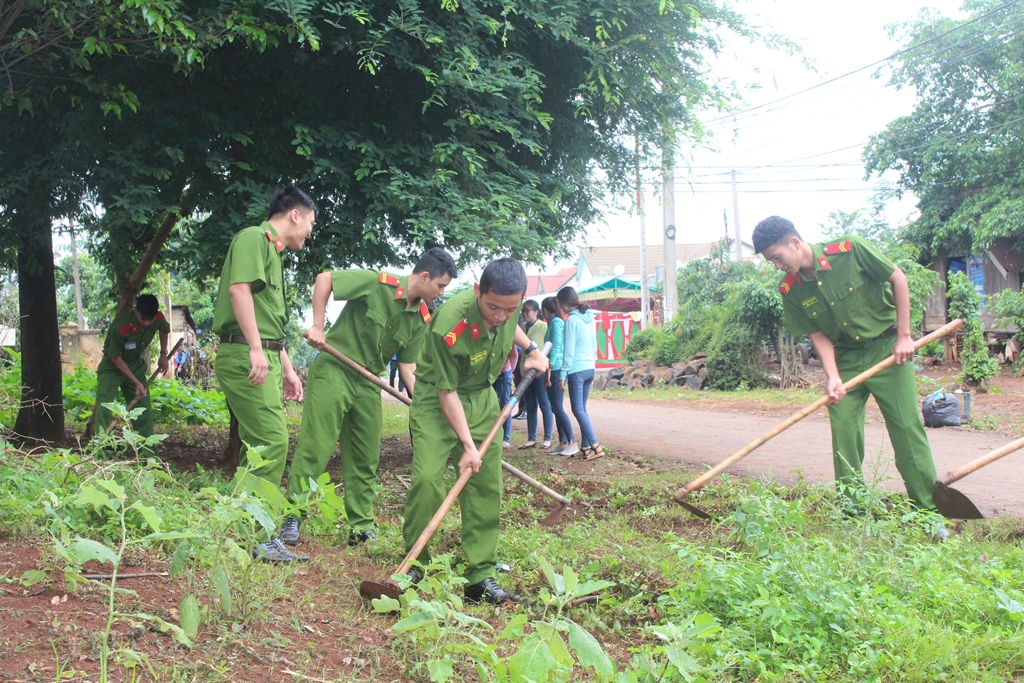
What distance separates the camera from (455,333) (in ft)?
13.5

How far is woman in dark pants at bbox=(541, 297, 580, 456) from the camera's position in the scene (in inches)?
366

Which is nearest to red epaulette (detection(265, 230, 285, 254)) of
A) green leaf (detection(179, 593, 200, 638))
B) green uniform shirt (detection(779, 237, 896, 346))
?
green leaf (detection(179, 593, 200, 638))

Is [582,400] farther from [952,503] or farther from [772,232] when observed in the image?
[952,503]

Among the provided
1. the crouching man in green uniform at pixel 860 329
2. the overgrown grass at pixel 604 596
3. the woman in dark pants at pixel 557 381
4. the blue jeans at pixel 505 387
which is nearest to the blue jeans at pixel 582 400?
the woman in dark pants at pixel 557 381

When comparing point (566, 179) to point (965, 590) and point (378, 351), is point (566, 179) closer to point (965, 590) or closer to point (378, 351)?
point (378, 351)

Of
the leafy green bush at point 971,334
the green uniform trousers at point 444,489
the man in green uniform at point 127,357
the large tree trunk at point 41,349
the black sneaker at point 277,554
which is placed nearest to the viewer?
the green uniform trousers at point 444,489

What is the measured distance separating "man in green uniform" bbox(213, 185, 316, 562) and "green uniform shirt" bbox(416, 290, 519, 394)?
103 centimetres

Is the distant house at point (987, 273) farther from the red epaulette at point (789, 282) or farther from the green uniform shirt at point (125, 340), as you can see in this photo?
the green uniform shirt at point (125, 340)

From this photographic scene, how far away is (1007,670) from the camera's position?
316cm

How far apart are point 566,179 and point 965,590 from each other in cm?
515

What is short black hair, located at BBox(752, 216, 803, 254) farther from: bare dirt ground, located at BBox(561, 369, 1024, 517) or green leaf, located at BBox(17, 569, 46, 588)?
green leaf, located at BBox(17, 569, 46, 588)

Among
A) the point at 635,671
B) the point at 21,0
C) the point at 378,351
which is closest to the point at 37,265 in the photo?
the point at 21,0

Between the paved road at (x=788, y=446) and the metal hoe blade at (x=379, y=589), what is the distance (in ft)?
7.21

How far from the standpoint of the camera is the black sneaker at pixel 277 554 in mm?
4340
